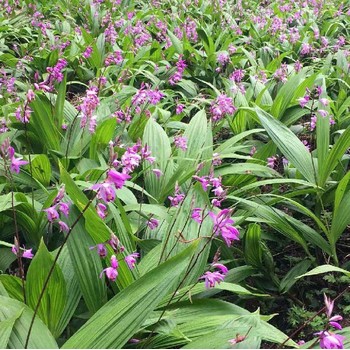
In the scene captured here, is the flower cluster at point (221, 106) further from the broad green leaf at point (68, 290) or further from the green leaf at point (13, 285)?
the green leaf at point (13, 285)

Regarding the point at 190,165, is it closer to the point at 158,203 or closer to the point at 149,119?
the point at 158,203

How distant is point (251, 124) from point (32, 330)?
92.0 inches

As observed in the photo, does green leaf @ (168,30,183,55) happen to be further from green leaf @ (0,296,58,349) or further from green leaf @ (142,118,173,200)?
green leaf @ (0,296,58,349)

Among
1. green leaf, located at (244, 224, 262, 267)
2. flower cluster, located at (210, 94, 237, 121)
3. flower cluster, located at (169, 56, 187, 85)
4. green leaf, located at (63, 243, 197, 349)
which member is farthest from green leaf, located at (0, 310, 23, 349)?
flower cluster, located at (169, 56, 187, 85)

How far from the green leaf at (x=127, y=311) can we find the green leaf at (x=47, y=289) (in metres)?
0.21

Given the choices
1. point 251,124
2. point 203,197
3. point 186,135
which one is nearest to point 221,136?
point 251,124

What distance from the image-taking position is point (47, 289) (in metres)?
1.62

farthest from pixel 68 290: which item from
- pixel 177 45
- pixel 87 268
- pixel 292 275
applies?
pixel 177 45

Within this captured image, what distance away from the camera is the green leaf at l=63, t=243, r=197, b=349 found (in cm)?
139

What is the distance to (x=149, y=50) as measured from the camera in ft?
16.3

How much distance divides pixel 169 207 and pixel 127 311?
87 cm

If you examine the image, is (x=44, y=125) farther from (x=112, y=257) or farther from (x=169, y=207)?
(x=112, y=257)

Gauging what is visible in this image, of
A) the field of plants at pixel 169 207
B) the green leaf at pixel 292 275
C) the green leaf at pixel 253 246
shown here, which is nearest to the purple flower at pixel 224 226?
the field of plants at pixel 169 207

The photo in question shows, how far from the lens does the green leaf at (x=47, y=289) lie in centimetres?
159
